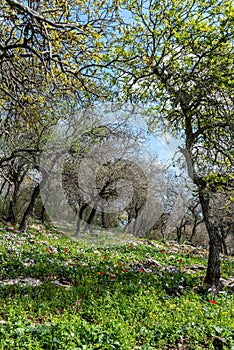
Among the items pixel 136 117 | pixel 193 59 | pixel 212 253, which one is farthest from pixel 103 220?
pixel 193 59

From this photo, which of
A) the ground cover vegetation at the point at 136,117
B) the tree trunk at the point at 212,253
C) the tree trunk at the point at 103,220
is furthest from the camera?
the tree trunk at the point at 103,220

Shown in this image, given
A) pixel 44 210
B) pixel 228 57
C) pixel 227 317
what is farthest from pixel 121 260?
pixel 44 210

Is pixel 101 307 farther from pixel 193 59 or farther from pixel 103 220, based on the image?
pixel 103 220

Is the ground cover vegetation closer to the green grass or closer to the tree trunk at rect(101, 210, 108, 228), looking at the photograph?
the green grass

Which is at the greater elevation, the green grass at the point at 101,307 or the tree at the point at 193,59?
the tree at the point at 193,59

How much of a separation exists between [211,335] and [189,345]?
57cm

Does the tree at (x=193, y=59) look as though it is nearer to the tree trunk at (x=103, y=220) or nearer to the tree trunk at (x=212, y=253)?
the tree trunk at (x=212, y=253)

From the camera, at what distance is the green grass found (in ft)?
13.8

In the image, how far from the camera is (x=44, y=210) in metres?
21.2

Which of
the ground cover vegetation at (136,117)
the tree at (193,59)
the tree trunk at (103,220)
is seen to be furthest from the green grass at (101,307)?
the tree trunk at (103,220)

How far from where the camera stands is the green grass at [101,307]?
4191mm

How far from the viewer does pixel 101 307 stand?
5.48m

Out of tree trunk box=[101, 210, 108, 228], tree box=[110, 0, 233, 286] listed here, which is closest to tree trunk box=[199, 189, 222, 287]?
tree box=[110, 0, 233, 286]

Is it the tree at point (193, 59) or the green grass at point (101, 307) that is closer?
the green grass at point (101, 307)
